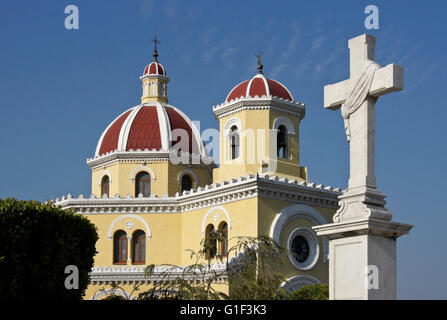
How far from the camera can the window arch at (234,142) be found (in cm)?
3478

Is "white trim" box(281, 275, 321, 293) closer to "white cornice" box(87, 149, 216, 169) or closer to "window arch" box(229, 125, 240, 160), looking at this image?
"window arch" box(229, 125, 240, 160)

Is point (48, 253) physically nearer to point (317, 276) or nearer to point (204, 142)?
point (317, 276)

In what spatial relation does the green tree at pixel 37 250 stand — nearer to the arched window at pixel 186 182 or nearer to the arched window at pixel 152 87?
the arched window at pixel 186 182

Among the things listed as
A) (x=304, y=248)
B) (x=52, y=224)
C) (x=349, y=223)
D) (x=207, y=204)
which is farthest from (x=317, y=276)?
(x=349, y=223)

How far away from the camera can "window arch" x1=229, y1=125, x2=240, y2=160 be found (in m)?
34.8

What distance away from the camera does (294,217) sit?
32594mm

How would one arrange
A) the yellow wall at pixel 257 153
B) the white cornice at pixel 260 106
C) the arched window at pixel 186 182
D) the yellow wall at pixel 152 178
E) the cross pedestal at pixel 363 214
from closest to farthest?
the cross pedestal at pixel 363 214 < the yellow wall at pixel 257 153 < the white cornice at pixel 260 106 < the yellow wall at pixel 152 178 < the arched window at pixel 186 182

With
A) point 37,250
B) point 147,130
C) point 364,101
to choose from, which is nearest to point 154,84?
Answer: point 147,130

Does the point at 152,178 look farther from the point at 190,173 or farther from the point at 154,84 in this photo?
the point at 154,84

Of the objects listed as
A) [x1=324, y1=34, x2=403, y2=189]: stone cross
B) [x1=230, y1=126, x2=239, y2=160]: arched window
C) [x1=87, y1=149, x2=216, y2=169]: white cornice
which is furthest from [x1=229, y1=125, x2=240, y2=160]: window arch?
[x1=324, y1=34, x2=403, y2=189]: stone cross

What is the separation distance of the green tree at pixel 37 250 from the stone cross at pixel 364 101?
14.6m

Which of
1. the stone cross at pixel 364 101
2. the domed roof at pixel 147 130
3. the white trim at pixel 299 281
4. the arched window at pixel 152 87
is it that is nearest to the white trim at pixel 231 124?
the domed roof at pixel 147 130

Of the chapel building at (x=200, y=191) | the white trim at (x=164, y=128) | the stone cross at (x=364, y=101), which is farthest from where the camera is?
the white trim at (x=164, y=128)
